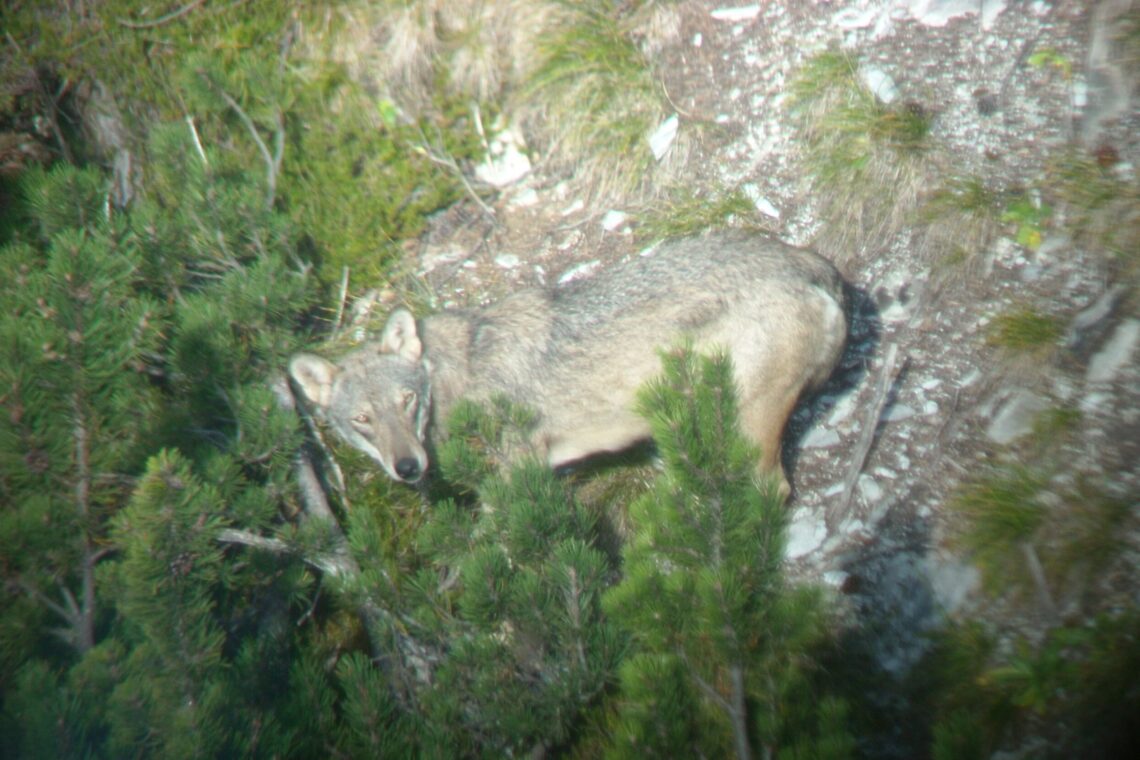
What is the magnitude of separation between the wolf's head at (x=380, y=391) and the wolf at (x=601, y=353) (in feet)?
0.03

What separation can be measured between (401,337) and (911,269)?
4049mm

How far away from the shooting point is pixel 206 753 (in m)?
3.52

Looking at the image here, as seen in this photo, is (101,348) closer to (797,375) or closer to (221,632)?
(221,632)

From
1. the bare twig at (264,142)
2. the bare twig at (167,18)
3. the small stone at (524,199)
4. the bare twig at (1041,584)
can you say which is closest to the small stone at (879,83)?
the small stone at (524,199)

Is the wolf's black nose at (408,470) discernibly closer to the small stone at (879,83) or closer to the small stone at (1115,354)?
the small stone at (1115,354)

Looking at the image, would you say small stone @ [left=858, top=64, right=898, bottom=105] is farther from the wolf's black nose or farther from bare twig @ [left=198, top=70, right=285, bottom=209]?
bare twig @ [left=198, top=70, right=285, bottom=209]

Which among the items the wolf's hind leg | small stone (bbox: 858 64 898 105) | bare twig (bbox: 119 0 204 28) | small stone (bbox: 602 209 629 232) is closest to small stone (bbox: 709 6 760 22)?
small stone (bbox: 858 64 898 105)

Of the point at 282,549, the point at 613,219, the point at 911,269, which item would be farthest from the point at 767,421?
the point at 282,549

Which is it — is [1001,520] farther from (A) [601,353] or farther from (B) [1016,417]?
(A) [601,353]

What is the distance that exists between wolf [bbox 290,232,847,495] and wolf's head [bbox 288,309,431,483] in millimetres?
10

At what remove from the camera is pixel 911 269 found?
6840 mm

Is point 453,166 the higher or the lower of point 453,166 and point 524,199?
the higher

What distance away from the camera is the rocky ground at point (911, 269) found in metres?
5.23

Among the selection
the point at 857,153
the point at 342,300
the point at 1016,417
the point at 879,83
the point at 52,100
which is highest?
the point at 879,83
